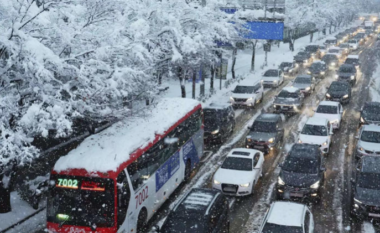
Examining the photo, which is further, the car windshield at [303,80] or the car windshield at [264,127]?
the car windshield at [303,80]

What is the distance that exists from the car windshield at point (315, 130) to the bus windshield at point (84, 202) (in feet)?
42.8

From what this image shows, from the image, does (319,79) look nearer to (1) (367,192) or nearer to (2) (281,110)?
(2) (281,110)

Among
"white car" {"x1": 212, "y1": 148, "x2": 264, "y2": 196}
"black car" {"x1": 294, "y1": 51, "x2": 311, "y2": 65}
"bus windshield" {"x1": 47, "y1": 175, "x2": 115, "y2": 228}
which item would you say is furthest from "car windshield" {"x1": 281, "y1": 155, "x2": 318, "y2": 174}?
"black car" {"x1": 294, "y1": 51, "x2": 311, "y2": 65}

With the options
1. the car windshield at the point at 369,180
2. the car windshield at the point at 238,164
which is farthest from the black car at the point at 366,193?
the car windshield at the point at 238,164

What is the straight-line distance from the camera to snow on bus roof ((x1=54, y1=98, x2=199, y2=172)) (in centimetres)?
1149

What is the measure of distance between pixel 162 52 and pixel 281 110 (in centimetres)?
939

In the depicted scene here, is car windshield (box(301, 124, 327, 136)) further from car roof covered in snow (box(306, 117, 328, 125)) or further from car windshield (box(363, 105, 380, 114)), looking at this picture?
car windshield (box(363, 105, 380, 114))

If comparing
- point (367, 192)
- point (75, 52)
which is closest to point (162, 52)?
point (75, 52)

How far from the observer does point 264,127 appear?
2211 centimetres

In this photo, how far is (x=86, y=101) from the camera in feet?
41.8

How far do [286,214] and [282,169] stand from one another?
476 centimetres

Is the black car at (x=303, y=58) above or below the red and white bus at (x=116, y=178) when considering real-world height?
below

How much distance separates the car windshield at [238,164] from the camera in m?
16.8

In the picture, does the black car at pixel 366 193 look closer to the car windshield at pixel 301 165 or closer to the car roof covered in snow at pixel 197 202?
the car windshield at pixel 301 165
